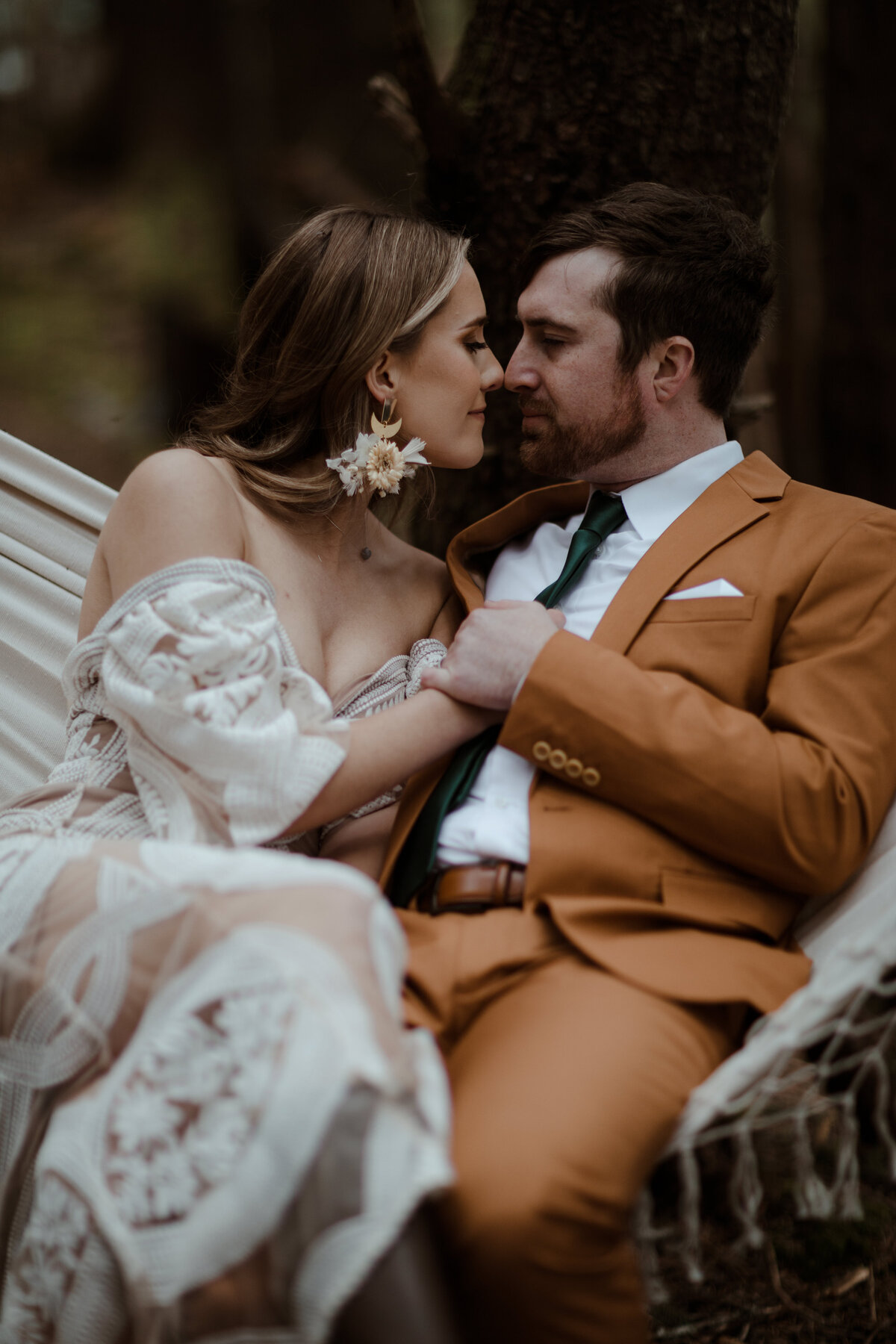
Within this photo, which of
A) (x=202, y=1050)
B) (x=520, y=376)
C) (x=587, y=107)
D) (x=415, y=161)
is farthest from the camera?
(x=415, y=161)

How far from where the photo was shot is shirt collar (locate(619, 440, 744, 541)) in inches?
85.0

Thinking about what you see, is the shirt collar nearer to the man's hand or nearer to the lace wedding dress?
the man's hand

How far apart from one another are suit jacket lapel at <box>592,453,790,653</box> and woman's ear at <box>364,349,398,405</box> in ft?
Result: 1.88

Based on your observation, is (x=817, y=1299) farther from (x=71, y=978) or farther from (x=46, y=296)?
(x=46, y=296)

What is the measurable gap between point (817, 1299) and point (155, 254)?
389 inches

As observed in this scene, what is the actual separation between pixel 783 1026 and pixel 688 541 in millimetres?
869

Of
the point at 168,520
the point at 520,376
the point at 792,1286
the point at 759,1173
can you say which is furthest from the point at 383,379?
the point at 792,1286

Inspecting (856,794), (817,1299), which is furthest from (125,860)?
(817,1299)

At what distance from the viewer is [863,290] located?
4598 millimetres

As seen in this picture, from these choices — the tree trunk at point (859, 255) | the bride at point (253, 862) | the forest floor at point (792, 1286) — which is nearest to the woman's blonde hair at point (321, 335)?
the bride at point (253, 862)

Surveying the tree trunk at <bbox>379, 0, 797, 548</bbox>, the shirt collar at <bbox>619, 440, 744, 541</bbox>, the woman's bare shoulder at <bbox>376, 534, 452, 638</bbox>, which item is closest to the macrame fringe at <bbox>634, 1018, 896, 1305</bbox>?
the shirt collar at <bbox>619, 440, 744, 541</bbox>

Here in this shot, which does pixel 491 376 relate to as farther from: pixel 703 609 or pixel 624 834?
pixel 624 834

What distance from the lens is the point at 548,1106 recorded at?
139cm

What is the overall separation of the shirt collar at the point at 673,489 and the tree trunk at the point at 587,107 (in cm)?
67
